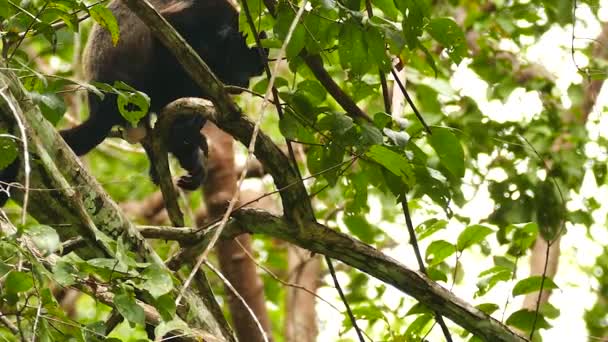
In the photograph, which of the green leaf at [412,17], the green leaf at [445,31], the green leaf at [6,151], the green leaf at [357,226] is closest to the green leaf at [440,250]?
the green leaf at [357,226]

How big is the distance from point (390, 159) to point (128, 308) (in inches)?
36.8

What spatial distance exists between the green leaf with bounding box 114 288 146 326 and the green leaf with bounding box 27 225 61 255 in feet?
0.63

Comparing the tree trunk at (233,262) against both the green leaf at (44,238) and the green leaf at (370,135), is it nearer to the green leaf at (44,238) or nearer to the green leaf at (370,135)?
the green leaf at (370,135)

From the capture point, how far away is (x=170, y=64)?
3.92 meters

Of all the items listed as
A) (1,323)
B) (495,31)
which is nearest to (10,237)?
(1,323)

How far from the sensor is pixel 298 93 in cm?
271

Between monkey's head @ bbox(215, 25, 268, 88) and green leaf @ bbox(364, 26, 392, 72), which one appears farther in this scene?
monkey's head @ bbox(215, 25, 268, 88)

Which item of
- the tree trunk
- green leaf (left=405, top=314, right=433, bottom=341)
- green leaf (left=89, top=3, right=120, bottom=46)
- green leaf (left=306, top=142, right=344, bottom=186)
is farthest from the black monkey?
green leaf (left=405, top=314, right=433, bottom=341)

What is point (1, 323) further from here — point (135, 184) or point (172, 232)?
point (135, 184)

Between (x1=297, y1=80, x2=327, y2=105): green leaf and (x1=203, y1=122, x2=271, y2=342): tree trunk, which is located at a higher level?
(x1=203, y1=122, x2=271, y2=342): tree trunk

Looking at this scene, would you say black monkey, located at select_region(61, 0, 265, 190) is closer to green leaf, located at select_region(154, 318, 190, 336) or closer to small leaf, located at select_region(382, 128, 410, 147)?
small leaf, located at select_region(382, 128, 410, 147)

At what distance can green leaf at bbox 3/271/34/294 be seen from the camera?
6.18ft

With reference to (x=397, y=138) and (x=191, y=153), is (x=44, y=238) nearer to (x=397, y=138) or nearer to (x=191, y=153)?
(x=397, y=138)

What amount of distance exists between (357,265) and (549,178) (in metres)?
1.40
